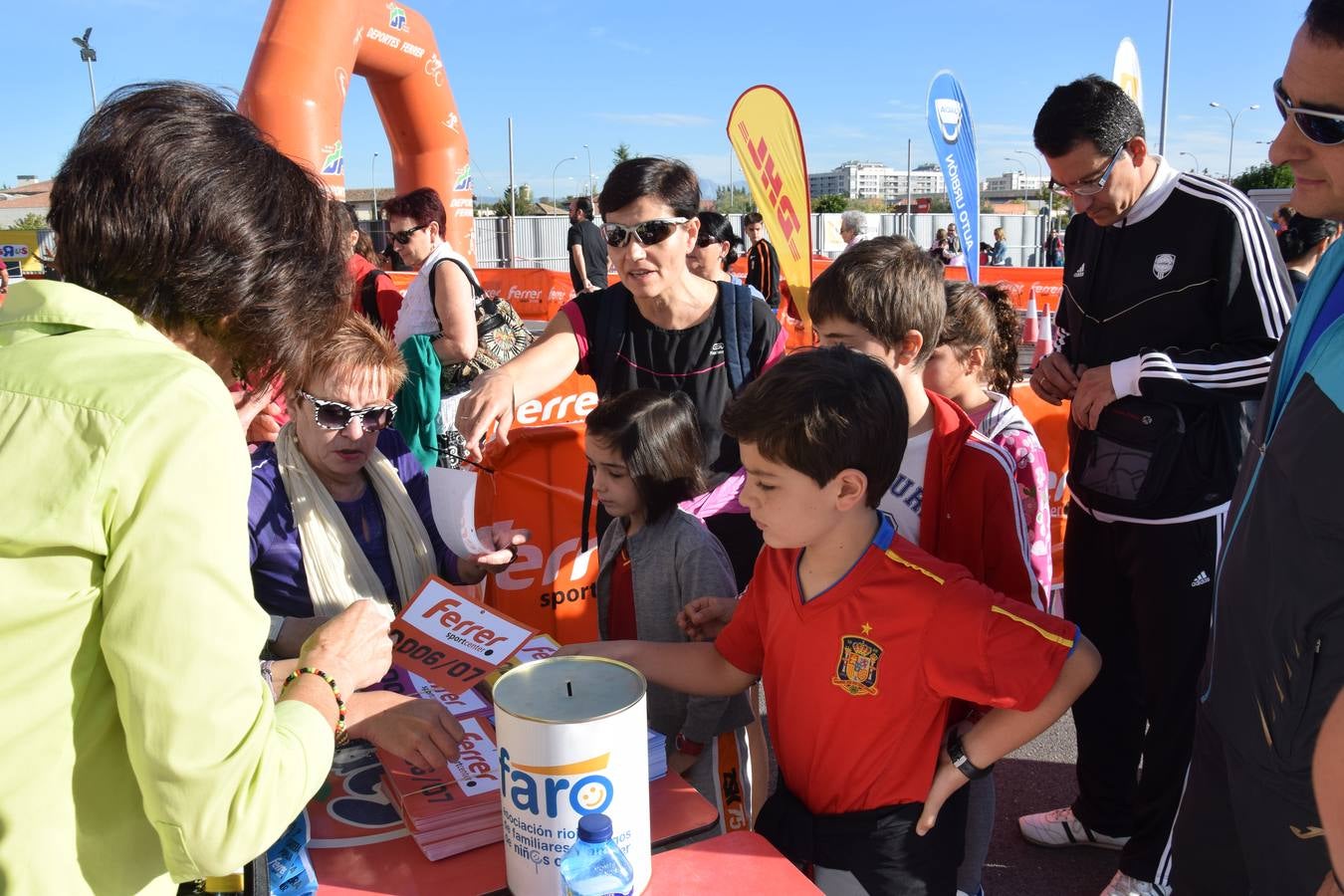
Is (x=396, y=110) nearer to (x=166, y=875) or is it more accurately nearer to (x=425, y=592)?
(x=425, y=592)

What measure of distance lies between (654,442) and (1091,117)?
4.94 ft

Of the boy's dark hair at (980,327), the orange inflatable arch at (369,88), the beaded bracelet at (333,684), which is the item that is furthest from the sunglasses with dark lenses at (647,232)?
the orange inflatable arch at (369,88)

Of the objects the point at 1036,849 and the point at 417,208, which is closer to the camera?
the point at 1036,849

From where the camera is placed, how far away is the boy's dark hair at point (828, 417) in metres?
1.73

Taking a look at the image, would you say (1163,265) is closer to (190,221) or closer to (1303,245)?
(190,221)

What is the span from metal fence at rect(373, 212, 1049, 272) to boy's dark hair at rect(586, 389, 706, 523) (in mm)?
26037

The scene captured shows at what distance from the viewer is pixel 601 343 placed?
295 cm

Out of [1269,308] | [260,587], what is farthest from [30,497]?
[1269,308]

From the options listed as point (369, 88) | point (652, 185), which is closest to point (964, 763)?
point (652, 185)

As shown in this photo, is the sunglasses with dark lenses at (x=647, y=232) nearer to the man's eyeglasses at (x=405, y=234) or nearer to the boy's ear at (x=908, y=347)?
the boy's ear at (x=908, y=347)

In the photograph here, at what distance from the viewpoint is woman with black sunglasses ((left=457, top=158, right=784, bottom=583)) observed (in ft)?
9.30

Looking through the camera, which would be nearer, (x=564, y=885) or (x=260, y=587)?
(x=564, y=885)

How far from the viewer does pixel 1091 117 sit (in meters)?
2.56

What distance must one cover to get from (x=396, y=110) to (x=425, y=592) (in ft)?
36.9
